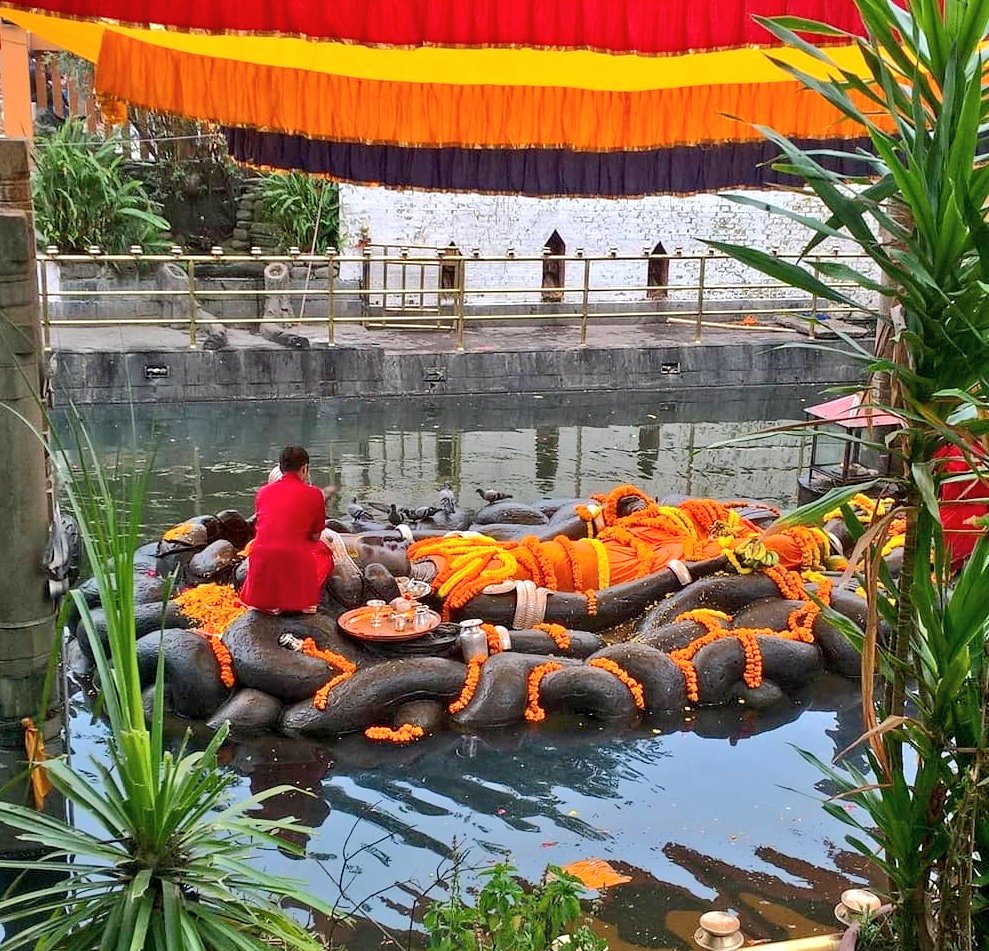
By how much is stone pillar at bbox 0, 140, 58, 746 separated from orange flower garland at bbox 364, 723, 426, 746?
6.16 ft

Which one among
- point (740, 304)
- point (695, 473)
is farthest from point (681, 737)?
point (740, 304)

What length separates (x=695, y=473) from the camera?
10.6m

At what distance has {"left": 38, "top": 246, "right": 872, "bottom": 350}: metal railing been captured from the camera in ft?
43.1

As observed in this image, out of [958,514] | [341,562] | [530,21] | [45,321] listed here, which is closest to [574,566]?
[341,562]

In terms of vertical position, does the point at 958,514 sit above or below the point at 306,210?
below

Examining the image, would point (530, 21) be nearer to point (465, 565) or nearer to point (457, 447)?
point (465, 565)

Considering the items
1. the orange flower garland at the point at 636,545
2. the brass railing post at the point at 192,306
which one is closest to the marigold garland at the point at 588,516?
the orange flower garland at the point at 636,545

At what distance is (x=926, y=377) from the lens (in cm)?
229

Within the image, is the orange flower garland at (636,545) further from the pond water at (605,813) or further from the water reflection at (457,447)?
the water reflection at (457,447)

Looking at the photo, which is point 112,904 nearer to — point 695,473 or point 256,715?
point 256,715

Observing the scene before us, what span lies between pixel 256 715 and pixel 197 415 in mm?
6754

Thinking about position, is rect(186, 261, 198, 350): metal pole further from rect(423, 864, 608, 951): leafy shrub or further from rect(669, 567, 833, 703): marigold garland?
rect(423, 864, 608, 951): leafy shrub

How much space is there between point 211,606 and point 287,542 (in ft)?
2.66

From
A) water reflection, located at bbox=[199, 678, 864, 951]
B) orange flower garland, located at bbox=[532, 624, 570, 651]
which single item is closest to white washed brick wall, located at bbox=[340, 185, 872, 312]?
orange flower garland, located at bbox=[532, 624, 570, 651]
